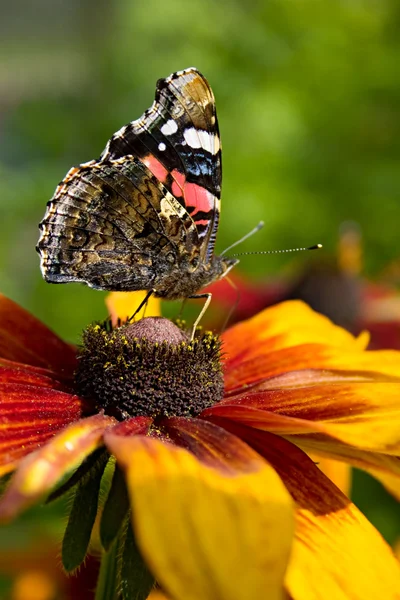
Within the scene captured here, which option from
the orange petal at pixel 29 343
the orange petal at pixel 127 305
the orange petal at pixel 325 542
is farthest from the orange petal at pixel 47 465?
the orange petal at pixel 127 305

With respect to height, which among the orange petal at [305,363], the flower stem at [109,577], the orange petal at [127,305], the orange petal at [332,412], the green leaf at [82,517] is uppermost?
the orange petal at [127,305]

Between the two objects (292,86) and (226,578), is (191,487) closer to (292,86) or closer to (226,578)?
(226,578)

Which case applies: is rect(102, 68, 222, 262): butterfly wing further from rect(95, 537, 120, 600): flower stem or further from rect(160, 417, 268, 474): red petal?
rect(95, 537, 120, 600): flower stem

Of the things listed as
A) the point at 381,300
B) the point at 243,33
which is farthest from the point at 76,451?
the point at 243,33

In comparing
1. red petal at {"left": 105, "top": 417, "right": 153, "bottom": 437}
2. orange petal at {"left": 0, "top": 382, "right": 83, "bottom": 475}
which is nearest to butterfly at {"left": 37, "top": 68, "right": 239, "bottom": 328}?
orange petal at {"left": 0, "top": 382, "right": 83, "bottom": 475}

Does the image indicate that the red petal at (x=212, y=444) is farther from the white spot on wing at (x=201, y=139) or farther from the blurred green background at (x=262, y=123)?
the blurred green background at (x=262, y=123)

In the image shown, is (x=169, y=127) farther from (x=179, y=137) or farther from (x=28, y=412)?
(x=28, y=412)
